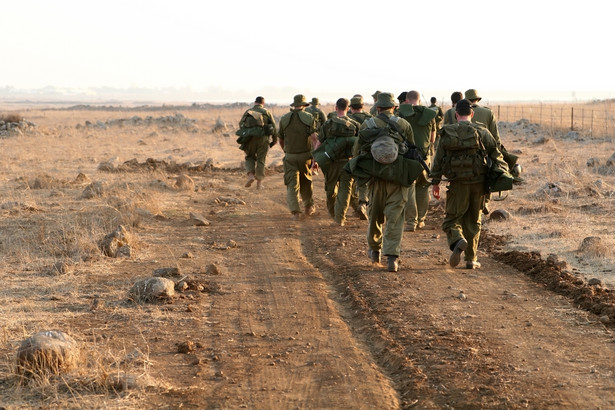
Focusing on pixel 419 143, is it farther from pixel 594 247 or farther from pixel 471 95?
pixel 594 247

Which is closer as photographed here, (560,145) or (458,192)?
(458,192)

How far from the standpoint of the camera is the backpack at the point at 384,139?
8.87 metres

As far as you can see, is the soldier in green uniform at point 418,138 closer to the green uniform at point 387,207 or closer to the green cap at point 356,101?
the green cap at point 356,101

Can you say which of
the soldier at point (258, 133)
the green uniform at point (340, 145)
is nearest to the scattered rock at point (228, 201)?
the soldier at point (258, 133)

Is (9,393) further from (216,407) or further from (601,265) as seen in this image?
(601,265)

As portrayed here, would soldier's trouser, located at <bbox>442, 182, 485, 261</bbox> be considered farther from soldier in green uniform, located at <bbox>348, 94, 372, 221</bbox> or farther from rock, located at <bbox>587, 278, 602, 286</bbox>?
soldier in green uniform, located at <bbox>348, 94, 372, 221</bbox>

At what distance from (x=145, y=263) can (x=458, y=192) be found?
3.70 m

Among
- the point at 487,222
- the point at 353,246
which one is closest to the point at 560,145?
the point at 487,222

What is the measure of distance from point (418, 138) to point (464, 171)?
294 cm

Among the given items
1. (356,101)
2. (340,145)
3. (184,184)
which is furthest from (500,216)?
(184,184)

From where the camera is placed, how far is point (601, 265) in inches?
362

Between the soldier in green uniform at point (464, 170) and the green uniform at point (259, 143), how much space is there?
22.4ft

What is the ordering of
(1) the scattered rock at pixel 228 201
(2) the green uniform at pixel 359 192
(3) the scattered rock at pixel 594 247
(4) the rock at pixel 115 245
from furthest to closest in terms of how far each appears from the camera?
(1) the scattered rock at pixel 228 201, (2) the green uniform at pixel 359 192, (4) the rock at pixel 115 245, (3) the scattered rock at pixel 594 247

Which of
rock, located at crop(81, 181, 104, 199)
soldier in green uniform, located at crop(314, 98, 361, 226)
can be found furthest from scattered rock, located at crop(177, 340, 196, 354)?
rock, located at crop(81, 181, 104, 199)
